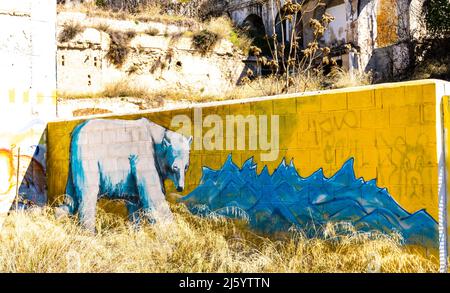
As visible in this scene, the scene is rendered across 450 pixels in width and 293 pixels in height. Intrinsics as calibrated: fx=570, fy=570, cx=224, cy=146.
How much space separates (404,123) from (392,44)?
1408 cm

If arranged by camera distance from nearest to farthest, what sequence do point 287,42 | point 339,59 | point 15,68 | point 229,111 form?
point 229,111
point 15,68
point 339,59
point 287,42

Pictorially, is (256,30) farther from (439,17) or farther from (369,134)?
(369,134)

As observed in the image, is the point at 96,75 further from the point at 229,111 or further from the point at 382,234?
the point at 382,234

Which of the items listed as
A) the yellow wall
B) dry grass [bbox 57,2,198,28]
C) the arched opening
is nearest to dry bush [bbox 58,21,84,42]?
dry grass [bbox 57,2,198,28]

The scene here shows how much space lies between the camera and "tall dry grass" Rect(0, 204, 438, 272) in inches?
202

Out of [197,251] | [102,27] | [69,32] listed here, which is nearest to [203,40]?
[102,27]

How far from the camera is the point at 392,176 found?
510 centimetres

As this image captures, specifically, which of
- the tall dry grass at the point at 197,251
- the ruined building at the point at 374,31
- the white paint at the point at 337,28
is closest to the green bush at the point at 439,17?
the ruined building at the point at 374,31

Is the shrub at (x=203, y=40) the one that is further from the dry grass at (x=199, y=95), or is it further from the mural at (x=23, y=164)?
the mural at (x=23, y=164)

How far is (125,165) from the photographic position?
813 centimetres

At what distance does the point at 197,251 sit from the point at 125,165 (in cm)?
245

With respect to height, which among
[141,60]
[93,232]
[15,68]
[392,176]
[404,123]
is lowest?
[93,232]

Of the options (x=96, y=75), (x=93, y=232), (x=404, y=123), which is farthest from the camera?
(x=96, y=75)
